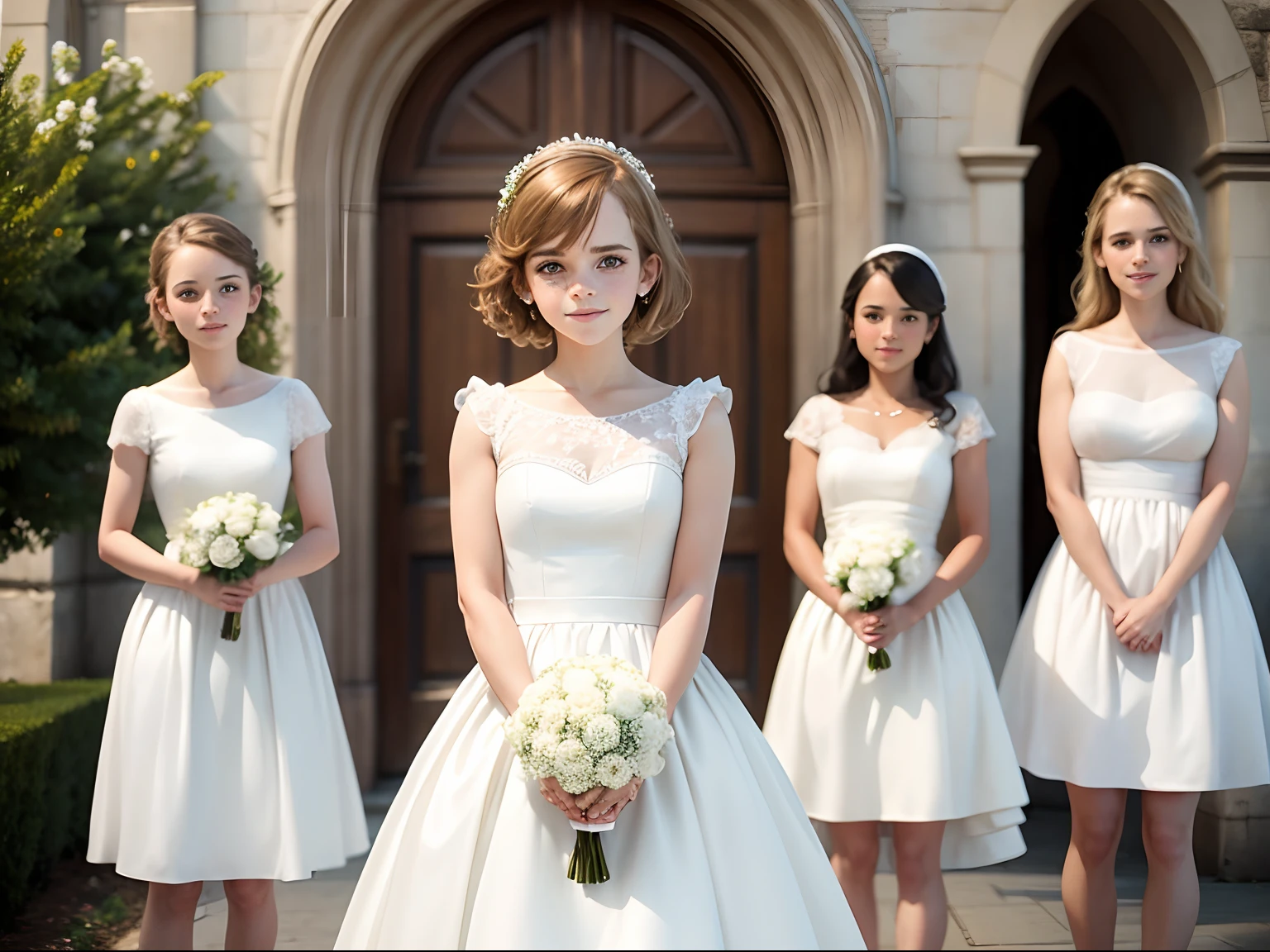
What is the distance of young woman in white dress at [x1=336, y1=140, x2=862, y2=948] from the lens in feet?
6.46

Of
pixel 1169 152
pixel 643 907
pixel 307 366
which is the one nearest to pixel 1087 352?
pixel 1169 152

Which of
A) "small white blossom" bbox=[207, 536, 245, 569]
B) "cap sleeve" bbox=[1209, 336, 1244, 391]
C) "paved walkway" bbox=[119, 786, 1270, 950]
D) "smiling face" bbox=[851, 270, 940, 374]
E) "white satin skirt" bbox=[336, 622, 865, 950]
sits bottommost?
"paved walkway" bbox=[119, 786, 1270, 950]

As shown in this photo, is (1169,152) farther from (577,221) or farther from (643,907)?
(643,907)

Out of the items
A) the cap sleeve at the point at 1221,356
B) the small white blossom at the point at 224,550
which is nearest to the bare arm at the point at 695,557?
the small white blossom at the point at 224,550

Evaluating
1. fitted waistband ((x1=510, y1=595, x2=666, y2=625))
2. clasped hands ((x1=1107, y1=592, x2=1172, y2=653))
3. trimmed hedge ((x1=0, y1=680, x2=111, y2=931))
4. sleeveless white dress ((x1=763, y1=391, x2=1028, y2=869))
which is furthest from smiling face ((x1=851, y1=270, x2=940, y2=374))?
trimmed hedge ((x1=0, y1=680, x2=111, y2=931))

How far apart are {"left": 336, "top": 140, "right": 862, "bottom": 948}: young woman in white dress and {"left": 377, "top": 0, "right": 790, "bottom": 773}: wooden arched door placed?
257 cm

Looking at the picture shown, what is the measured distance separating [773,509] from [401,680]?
170 centimetres

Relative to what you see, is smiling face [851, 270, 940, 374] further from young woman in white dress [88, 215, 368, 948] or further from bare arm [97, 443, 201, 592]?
bare arm [97, 443, 201, 592]

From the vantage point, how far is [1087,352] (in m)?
3.27

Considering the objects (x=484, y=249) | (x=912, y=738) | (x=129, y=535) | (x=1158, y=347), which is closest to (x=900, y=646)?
Answer: (x=912, y=738)

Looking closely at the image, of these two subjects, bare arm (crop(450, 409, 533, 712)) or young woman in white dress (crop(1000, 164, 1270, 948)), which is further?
young woman in white dress (crop(1000, 164, 1270, 948))

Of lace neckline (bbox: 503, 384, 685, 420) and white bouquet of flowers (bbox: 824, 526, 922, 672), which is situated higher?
lace neckline (bbox: 503, 384, 685, 420)

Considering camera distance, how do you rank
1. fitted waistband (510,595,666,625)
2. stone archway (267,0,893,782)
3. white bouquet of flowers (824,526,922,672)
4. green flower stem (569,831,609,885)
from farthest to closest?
stone archway (267,0,893,782), white bouquet of flowers (824,526,922,672), fitted waistband (510,595,666,625), green flower stem (569,831,609,885)
